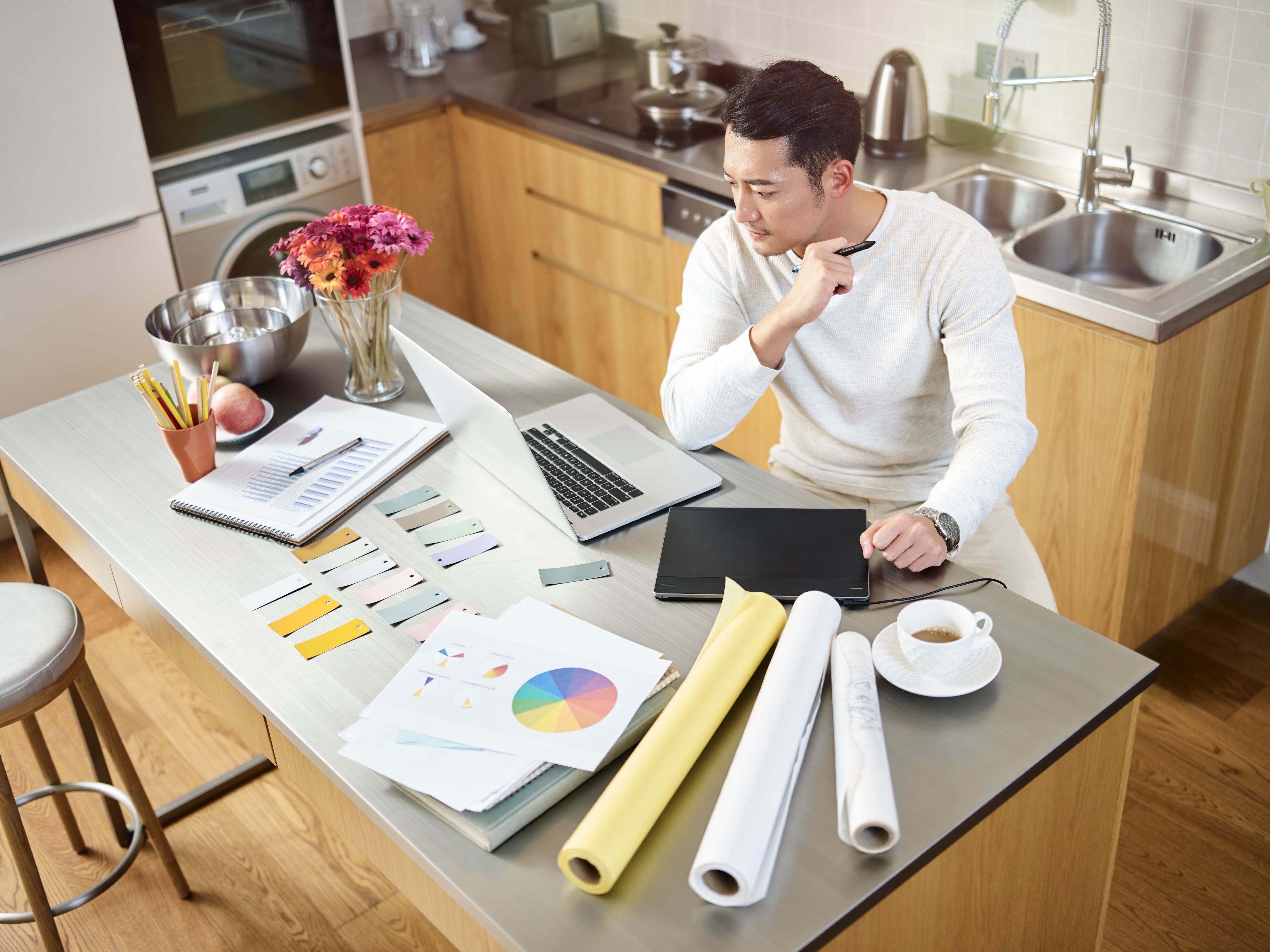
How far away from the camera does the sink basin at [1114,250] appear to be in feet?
7.72

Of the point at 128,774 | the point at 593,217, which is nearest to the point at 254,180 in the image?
the point at 593,217

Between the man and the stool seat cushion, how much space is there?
3.00 ft

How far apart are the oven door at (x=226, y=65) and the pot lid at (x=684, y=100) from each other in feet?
2.79

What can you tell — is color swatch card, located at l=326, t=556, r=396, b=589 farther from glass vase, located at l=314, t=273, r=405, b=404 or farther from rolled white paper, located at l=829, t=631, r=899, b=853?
rolled white paper, located at l=829, t=631, r=899, b=853

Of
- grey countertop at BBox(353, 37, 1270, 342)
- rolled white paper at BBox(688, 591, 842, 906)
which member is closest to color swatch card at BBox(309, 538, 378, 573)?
rolled white paper at BBox(688, 591, 842, 906)

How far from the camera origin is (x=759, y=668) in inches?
49.2

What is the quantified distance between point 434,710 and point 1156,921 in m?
1.37

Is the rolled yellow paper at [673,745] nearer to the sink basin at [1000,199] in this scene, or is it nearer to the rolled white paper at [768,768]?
the rolled white paper at [768,768]

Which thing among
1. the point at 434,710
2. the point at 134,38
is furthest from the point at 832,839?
the point at 134,38

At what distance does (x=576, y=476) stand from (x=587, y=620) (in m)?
0.33

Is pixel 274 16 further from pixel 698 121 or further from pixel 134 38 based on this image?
pixel 698 121

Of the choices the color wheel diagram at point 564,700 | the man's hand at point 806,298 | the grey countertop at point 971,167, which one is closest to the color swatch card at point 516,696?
the color wheel diagram at point 564,700

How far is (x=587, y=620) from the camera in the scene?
1345 millimetres

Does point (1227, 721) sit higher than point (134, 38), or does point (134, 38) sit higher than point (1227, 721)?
point (134, 38)
